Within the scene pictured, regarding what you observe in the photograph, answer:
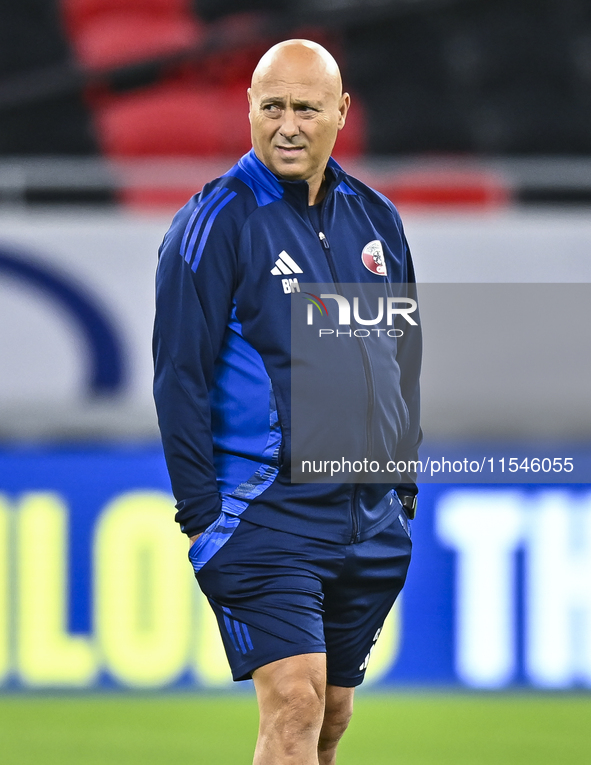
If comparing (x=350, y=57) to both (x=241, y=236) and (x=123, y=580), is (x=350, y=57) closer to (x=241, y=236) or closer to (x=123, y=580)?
(x=123, y=580)

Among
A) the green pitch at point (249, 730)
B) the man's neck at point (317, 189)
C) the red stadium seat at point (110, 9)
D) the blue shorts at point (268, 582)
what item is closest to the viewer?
the blue shorts at point (268, 582)

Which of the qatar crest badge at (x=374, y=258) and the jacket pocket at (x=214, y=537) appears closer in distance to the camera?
the jacket pocket at (x=214, y=537)

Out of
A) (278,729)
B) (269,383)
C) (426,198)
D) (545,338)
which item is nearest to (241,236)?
(269,383)

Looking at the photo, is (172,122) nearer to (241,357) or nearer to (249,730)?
(249,730)

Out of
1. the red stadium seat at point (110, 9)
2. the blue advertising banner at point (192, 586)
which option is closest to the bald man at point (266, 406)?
the blue advertising banner at point (192, 586)

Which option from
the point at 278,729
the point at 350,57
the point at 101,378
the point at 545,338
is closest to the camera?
the point at 278,729

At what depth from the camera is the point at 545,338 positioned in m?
5.36

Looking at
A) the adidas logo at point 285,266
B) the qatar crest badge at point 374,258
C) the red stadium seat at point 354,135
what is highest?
the red stadium seat at point 354,135

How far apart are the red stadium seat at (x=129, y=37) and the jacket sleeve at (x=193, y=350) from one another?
6.27 meters

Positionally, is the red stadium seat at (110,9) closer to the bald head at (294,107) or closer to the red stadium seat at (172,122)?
the red stadium seat at (172,122)

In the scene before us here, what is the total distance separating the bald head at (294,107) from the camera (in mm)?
2266

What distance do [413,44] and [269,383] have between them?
661cm

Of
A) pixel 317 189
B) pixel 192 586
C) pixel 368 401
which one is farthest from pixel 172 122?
pixel 368 401

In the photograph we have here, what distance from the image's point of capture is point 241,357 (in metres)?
2.28
